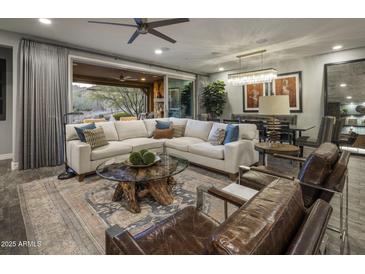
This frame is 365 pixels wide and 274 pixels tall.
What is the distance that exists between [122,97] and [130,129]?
16.6 feet

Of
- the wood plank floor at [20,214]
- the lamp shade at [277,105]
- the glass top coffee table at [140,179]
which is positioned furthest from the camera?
the lamp shade at [277,105]

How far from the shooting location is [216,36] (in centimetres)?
371

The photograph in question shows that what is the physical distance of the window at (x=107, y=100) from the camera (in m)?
7.18

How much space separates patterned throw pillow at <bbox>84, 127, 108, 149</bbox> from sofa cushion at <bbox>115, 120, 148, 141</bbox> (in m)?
0.65

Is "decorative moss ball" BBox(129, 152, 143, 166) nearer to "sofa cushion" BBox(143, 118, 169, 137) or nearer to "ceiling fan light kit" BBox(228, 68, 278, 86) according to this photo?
"sofa cushion" BBox(143, 118, 169, 137)

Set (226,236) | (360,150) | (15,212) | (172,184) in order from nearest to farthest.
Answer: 1. (226,236)
2. (15,212)
3. (172,184)
4. (360,150)

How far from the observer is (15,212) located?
6.86 ft

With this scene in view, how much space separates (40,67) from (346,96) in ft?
22.4

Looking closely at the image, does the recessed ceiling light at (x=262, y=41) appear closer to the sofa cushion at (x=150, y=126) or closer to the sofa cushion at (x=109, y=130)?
the sofa cushion at (x=150, y=126)

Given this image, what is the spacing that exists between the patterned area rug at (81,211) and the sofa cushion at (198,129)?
4.39ft

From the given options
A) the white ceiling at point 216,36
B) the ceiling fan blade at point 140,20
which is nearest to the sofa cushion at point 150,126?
the white ceiling at point 216,36

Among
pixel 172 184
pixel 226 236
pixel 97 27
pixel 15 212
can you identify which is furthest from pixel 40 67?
pixel 226 236

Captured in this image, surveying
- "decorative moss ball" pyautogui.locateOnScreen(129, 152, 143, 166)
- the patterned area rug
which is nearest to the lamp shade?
the patterned area rug
